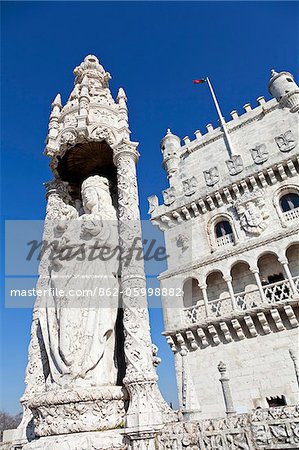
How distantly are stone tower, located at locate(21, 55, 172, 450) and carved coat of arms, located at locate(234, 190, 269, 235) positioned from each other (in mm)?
13507

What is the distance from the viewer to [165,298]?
19.9m

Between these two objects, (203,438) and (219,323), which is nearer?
(203,438)

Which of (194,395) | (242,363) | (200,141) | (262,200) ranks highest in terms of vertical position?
(200,141)

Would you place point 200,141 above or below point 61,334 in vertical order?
above

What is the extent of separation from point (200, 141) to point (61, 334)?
2301cm

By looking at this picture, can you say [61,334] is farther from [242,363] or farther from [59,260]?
[242,363]

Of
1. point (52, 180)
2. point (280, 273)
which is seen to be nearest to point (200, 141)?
point (280, 273)

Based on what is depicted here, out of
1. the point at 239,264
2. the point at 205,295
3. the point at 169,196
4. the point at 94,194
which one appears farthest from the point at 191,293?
the point at 94,194

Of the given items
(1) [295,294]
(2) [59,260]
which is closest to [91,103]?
(2) [59,260]

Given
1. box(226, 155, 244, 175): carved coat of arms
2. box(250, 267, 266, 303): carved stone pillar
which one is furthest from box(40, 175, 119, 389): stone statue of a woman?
box(226, 155, 244, 175): carved coat of arms

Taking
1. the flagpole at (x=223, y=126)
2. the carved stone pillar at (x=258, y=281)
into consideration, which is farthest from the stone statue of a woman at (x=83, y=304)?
the flagpole at (x=223, y=126)

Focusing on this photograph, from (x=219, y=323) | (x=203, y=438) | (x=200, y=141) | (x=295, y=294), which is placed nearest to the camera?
(x=203, y=438)

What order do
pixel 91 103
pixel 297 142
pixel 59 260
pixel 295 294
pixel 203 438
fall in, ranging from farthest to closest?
pixel 297 142 → pixel 295 294 → pixel 91 103 → pixel 59 260 → pixel 203 438

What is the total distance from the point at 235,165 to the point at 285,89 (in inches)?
264
